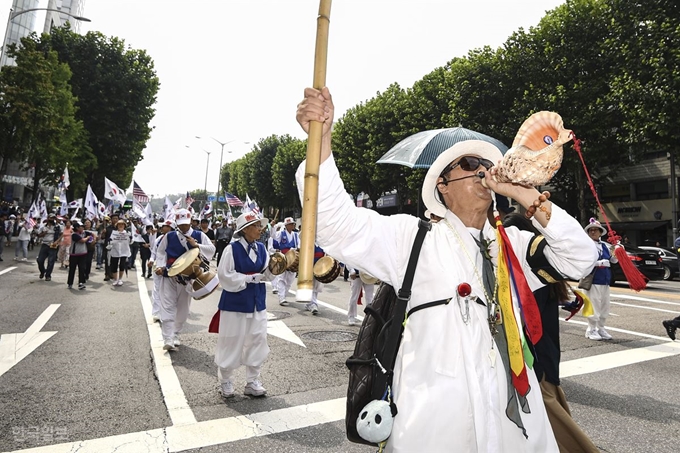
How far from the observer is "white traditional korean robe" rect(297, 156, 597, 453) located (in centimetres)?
178

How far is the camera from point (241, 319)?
17.0 ft

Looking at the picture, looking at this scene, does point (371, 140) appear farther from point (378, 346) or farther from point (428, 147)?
point (378, 346)

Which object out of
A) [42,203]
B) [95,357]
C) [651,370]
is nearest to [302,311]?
[95,357]

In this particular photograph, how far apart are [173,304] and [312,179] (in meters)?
6.06

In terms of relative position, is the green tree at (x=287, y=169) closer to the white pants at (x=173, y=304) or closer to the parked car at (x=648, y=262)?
the parked car at (x=648, y=262)

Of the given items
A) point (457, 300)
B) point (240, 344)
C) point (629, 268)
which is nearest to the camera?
point (457, 300)

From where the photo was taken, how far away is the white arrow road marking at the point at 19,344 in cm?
593

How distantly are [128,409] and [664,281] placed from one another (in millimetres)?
20762

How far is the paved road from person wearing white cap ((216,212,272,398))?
0.29 m

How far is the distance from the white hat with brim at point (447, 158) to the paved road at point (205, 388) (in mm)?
2572

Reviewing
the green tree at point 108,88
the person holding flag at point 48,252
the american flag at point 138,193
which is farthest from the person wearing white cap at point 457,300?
the green tree at point 108,88

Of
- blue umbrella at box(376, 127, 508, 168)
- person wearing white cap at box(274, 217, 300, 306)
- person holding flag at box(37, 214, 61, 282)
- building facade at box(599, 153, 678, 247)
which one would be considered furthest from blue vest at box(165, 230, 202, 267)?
building facade at box(599, 153, 678, 247)

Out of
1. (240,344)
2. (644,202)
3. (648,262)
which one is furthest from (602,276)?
(644,202)

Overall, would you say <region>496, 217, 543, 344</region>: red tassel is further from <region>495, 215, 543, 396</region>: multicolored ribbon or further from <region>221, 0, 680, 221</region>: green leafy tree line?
<region>221, 0, 680, 221</region>: green leafy tree line
